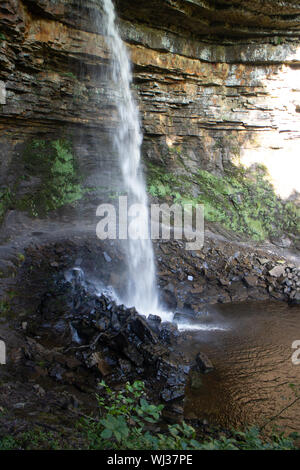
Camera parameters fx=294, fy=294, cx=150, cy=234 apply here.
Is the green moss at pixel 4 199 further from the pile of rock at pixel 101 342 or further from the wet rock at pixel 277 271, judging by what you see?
the wet rock at pixel 277 271

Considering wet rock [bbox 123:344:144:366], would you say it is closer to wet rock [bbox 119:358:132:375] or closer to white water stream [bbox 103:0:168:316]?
wet rock [bbox 119:358:132:375]

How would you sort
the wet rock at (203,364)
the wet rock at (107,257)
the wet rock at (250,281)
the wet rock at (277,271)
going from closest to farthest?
1. the wet rock at (203,364)
2. the wet rock at (107,257)
3. the wet rock at (250,281)
4. the wet rock at (277,271)

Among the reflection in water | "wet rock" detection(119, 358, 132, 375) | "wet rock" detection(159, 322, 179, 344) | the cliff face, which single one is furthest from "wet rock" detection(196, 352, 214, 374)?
the cliff face

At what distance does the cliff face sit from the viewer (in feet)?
34.0

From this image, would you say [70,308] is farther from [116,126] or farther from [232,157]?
[232,157]

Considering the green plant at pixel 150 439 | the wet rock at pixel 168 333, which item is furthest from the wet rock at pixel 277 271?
the green plant at pixel 150 439

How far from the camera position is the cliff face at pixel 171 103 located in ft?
34.0

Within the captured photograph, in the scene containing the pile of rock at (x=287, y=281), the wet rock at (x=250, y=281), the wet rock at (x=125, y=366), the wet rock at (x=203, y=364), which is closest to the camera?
the wet rock at (x=125, y=366)

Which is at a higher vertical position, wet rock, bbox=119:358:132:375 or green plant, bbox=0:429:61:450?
green plant, bbox=0:429:61:450

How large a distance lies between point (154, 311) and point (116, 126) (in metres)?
8.15

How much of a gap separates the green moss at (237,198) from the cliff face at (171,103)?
0.05 metres

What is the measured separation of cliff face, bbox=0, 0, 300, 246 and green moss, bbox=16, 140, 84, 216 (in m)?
0.05

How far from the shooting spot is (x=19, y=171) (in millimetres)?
11070

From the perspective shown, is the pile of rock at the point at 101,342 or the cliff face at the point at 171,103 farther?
the cliff face at the point at 171,103
